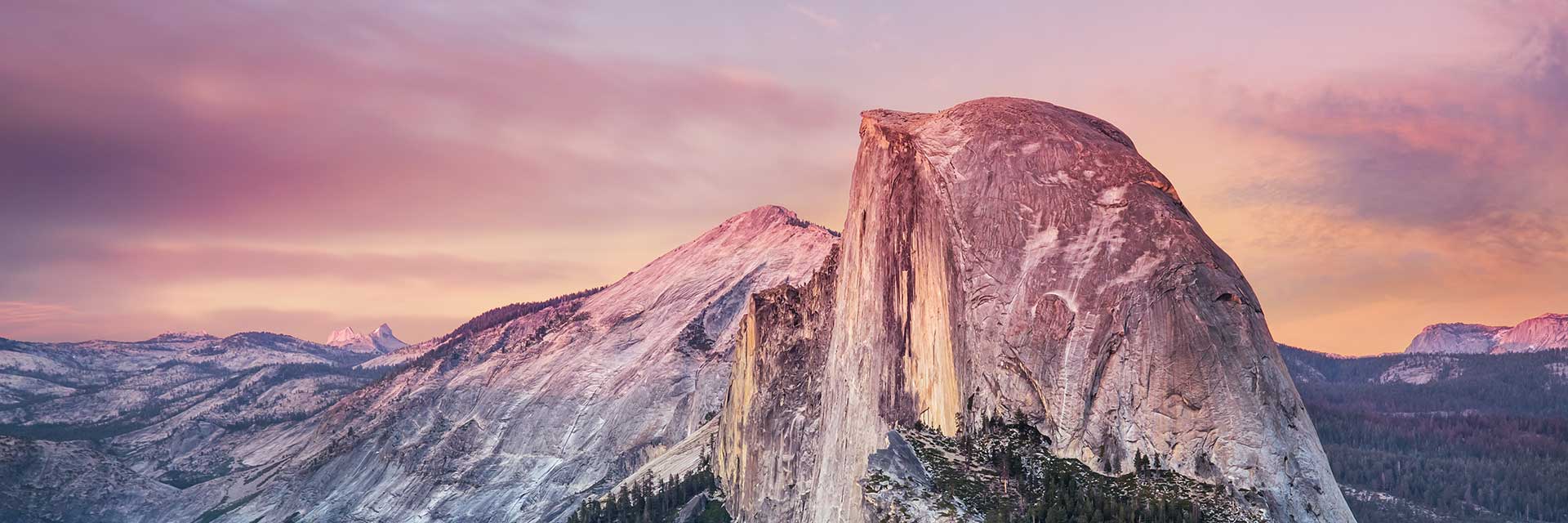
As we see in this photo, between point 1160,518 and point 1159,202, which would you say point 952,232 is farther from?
point 1160,518

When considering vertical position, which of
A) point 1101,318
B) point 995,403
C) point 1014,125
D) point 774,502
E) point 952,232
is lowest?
point 774,502

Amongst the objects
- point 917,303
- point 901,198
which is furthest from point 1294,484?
point 901,198

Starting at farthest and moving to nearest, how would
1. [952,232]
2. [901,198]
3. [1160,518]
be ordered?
[901,198]
[952,232]
[1160,518]

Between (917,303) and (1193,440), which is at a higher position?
(917,303)

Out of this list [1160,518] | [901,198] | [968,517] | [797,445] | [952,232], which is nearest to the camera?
[1160,518]

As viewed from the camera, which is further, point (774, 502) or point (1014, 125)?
point (774, 502)

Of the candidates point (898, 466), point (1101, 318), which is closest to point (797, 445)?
point (898, 466)

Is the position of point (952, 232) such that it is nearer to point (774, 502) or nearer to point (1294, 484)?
point (1294, 484)
